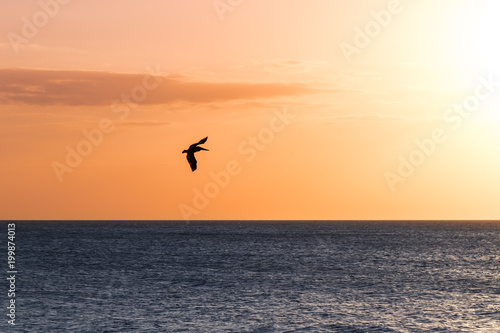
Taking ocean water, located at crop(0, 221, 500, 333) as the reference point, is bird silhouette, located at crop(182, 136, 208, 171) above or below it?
above

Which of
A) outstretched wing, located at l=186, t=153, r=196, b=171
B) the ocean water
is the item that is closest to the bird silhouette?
outstretched wing, located at l=186, t=153, r=196, b=171

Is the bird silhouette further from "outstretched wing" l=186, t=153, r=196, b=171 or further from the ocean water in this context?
the ocean water

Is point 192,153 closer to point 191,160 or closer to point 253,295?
point 191,160

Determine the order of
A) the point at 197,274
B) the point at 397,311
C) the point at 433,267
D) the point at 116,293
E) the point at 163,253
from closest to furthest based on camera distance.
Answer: the point at 397,311 < the point at 116,293 < the point at 197,274 < the point at 433,267 < the point at 163,253

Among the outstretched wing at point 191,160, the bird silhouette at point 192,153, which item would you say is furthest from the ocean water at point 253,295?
the outstretched wing at point 191,160

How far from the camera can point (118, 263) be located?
103062 mm

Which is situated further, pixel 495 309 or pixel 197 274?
pixel 197 274

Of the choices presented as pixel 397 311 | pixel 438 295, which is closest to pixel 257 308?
pixel 397 311

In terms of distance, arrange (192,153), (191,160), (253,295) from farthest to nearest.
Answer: (253,295), (192,153), (191,160)

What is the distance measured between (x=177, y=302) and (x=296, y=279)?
22316mm

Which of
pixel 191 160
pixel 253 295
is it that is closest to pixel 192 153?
pixel 191 160

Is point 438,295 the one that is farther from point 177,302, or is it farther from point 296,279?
point 177,302

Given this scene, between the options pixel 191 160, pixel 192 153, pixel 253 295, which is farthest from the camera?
pixel 253 295

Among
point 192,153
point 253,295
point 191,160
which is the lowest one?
point 253,295
